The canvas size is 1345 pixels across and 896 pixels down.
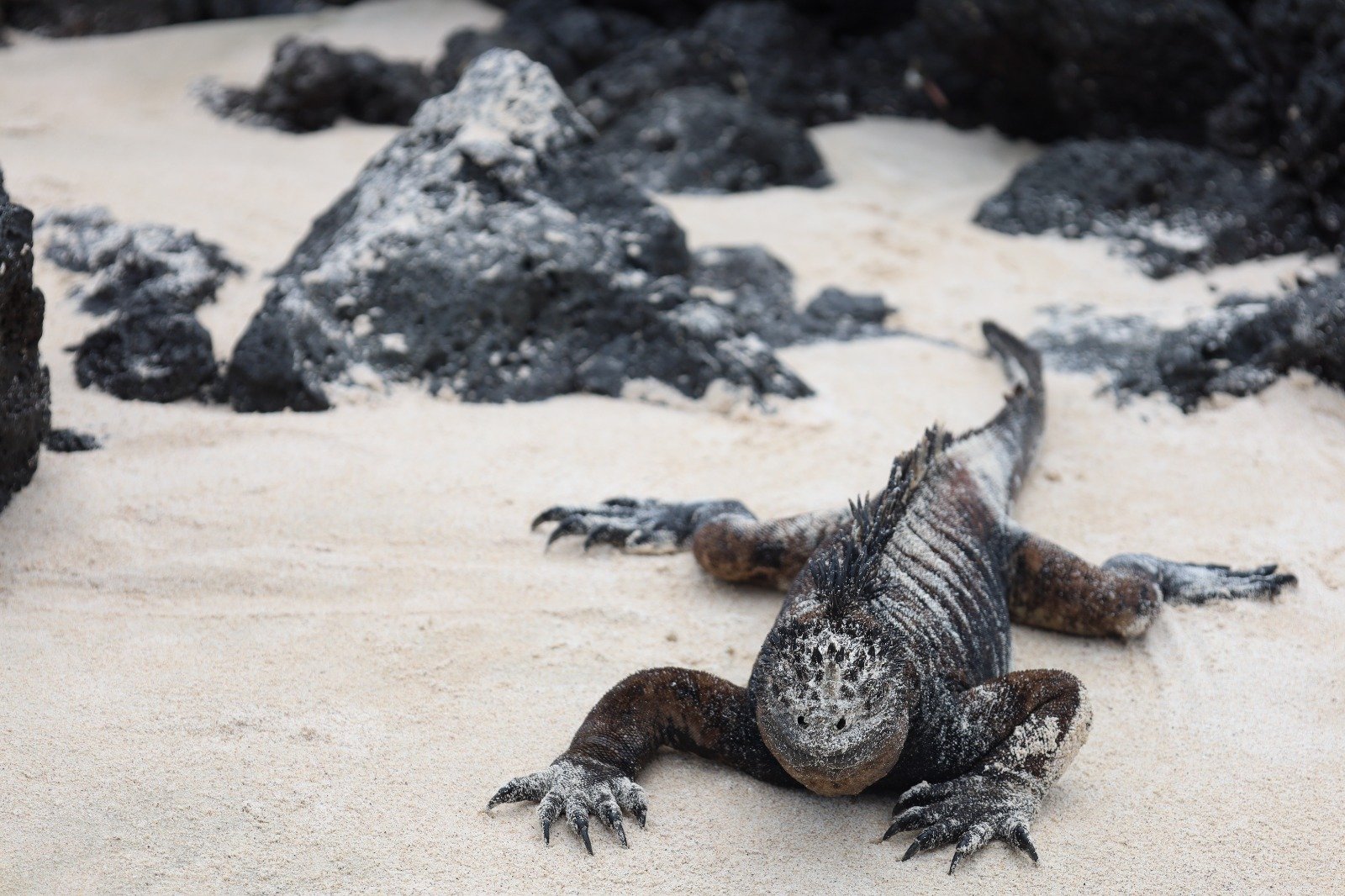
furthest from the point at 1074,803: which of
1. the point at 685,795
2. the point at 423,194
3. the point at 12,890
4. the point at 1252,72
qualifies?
the point at 1252,72

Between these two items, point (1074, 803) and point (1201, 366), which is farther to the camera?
point (1201, 366)

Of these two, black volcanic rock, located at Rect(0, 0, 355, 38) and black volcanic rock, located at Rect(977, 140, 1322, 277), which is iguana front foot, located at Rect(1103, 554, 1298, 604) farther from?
black volcanic rock, located at Rect(0, 0, 355, 38)

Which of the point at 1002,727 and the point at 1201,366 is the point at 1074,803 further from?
the point at 1201,366

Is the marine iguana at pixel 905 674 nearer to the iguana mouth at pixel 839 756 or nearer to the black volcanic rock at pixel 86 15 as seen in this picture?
the iguana mouth at pixel 839 756

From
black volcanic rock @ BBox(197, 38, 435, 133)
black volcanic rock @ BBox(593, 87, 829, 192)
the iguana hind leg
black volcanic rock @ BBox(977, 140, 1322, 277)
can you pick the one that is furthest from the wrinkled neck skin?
black volcanic rock @ BBox(197, 38, 435, 133)

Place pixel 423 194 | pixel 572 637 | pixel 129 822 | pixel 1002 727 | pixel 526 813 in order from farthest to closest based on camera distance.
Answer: pixel 423 194, pixel 572 637, pixel 1002 727, pixel 526 813, pixel 129 822

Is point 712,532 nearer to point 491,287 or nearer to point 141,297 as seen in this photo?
point 491,287
